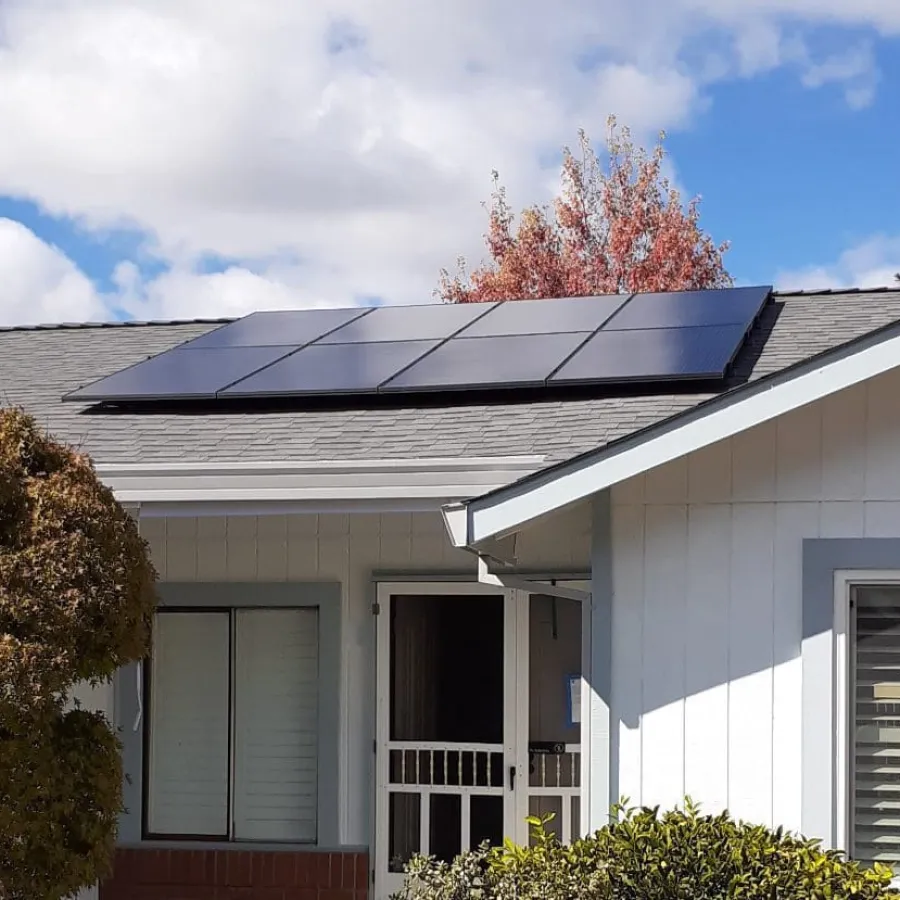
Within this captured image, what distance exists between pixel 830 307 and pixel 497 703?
3.64 metres

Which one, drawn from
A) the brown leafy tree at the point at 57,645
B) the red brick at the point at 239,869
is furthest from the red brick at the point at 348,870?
the brown leafy tree at the point at 57,645

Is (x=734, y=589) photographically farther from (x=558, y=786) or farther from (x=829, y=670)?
(x=558, y=786)

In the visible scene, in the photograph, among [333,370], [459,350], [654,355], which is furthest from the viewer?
[459,350]

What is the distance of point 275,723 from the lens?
10094mm

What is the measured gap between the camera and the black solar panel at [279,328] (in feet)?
34.7

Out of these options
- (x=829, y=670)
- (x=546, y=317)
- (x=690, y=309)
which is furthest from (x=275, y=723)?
(x=829, y=670)

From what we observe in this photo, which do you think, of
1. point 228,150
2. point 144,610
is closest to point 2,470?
point 144,610

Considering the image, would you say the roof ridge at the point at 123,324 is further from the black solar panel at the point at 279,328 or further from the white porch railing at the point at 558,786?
the white porch railing at the point at 558,786

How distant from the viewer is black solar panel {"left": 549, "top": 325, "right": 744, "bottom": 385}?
8.50 meters

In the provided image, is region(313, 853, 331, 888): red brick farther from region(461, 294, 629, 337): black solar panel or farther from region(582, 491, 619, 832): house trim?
region(461, 294, 629, 337): black solar panel

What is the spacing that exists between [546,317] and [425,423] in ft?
7.45

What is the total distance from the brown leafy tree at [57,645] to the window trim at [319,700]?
271cm

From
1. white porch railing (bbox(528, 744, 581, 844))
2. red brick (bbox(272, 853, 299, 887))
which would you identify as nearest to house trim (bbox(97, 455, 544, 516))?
white porch railing (bbox(528, 744, 581, 844))

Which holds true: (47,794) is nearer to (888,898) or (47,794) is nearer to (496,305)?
(888,898)
